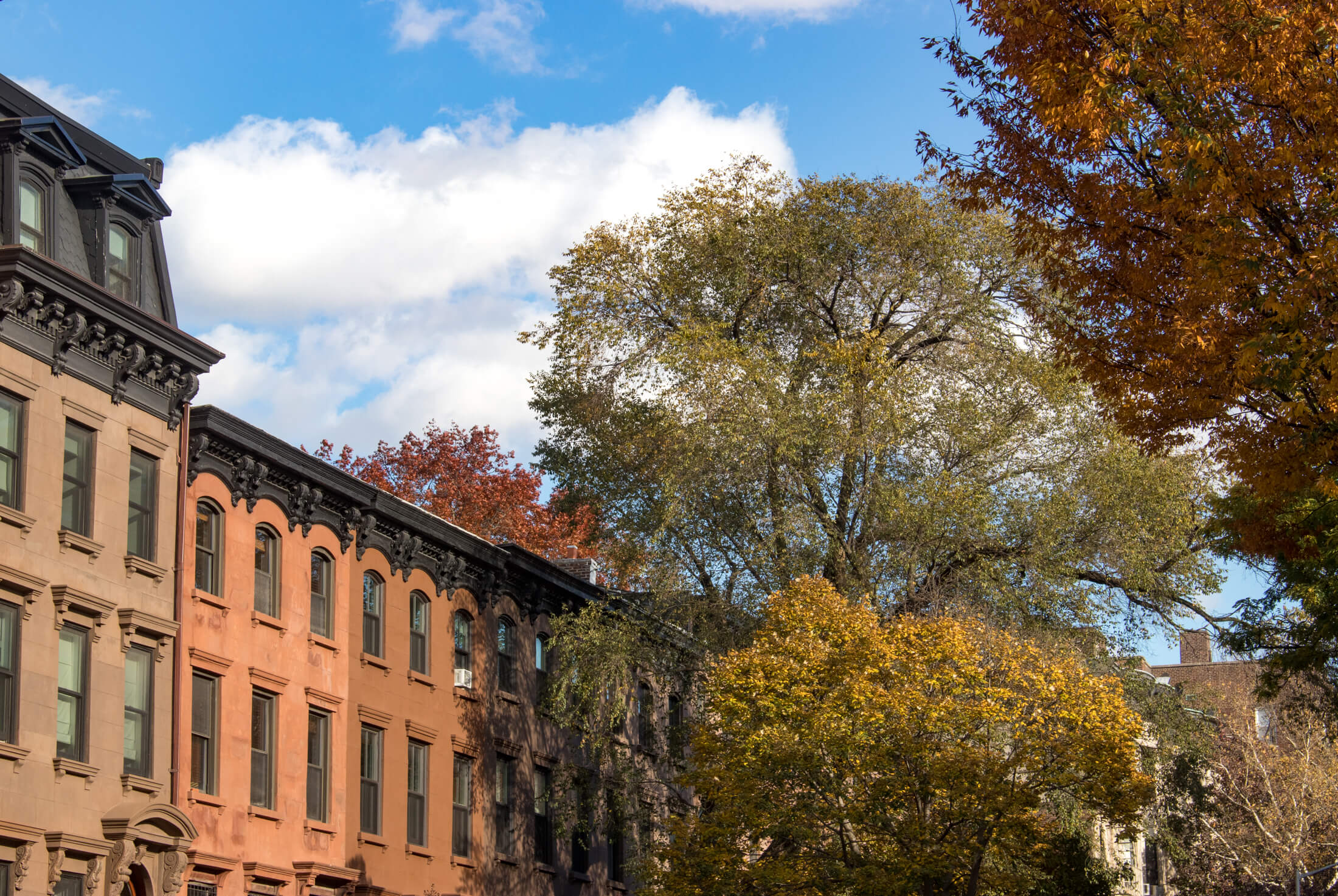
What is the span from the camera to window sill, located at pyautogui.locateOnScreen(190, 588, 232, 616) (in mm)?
27203

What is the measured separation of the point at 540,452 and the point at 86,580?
1710 cm

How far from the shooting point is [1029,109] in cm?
1365

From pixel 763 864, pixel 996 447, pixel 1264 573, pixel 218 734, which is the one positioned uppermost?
pixel 996 447

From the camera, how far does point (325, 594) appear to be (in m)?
31.8

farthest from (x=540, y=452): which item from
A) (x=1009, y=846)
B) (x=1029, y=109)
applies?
(x=1029, y=109)

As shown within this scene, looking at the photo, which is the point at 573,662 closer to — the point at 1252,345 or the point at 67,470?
the point at 67,470

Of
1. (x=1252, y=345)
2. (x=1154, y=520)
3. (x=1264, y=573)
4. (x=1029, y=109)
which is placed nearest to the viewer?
(x=1252, y=345)

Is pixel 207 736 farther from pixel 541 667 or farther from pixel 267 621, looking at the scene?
pixel 541 667

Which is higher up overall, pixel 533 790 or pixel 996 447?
pixel 996 447

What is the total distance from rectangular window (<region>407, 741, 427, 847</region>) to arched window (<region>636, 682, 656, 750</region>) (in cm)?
902

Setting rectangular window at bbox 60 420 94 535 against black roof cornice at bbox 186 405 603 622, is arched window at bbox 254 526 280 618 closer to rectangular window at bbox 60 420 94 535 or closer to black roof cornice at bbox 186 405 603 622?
black roof cornice at bbox 186 405 603 622

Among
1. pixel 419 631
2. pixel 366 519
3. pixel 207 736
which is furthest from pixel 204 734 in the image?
pixel 419 631

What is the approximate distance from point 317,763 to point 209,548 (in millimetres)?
5338

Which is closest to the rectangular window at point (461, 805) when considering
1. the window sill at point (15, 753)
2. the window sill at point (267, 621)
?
the window sill at point (267, 621)
